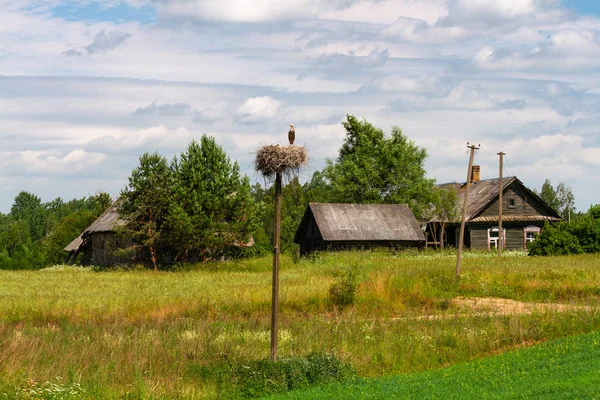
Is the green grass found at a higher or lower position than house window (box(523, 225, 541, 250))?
lower

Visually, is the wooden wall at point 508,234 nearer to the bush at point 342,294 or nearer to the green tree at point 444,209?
the green tree at point 444,209

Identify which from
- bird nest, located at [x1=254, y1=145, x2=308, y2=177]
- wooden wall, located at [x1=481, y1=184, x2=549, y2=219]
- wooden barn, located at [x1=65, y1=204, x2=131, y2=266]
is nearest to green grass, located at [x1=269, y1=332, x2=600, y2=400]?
bird nest, located at [x1=254, y1=145, x2=308, y2=177]

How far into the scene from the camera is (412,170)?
68438 millimetres

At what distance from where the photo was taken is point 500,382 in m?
14.0

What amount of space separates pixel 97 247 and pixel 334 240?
54.0ft

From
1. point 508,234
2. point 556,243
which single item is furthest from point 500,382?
point 508,234

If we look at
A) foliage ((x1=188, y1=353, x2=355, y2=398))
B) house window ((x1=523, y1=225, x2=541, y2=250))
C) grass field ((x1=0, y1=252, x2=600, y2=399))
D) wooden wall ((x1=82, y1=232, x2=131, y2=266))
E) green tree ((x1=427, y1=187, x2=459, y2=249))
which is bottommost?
foliage ((x1=188, y1=353, x2=355, y2=398))

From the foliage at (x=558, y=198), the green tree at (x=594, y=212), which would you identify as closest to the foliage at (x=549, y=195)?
the foliage at (x=558, y=198)

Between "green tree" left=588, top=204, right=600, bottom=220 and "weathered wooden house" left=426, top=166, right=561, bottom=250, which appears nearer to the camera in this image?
"green tree" left=588, top=204, right=600, bottom=220

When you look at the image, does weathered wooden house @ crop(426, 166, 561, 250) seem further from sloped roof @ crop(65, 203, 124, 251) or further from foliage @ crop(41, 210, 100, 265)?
foliage @ crop(41, 210, 100, 265)

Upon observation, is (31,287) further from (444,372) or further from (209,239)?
(444,372)

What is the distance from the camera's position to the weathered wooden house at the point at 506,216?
62.6 meters

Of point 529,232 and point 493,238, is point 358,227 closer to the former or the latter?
point 493,238

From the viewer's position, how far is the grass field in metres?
15.6
